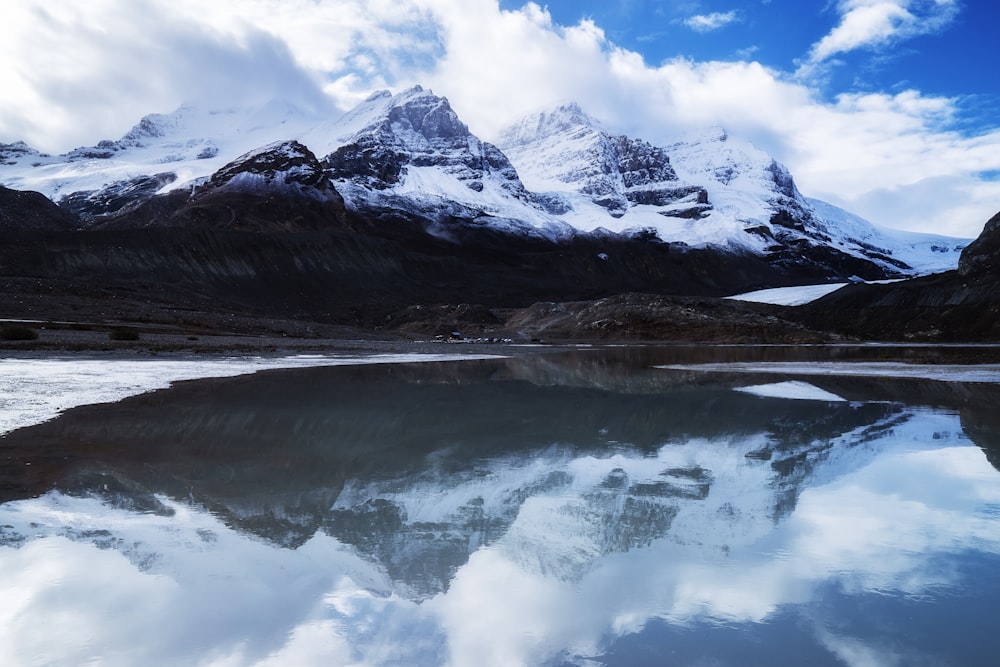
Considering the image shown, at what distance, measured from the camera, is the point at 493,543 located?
719 centimetres

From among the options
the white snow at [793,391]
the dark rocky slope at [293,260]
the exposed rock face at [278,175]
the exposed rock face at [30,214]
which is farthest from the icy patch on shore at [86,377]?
the exposed rock face at [278,175]

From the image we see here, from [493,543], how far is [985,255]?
10325cm

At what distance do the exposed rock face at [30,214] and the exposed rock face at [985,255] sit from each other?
142m

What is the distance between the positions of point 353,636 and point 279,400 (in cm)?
1477

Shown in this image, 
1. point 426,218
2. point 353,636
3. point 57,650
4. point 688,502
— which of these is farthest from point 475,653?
point 426,218

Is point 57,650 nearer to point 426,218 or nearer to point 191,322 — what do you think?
point 191,322

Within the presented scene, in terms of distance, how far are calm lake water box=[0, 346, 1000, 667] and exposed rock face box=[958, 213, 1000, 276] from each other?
8687 cm

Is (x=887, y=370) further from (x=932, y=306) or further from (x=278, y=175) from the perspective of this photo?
(x=278, y=175)

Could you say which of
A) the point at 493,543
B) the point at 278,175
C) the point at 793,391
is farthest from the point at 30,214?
the point at 493,543

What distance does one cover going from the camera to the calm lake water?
195 inches

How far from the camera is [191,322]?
60000 millimetres

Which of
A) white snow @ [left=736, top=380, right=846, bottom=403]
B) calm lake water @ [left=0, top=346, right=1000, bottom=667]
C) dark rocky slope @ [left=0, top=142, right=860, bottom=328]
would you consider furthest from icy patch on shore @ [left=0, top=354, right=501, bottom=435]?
dark rocky slope @ [left=0, top=142, right=860, bottom=328]

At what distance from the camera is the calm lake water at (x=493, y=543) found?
4941 mm

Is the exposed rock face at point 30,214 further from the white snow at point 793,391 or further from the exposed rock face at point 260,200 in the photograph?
the white snow at point 793,391
